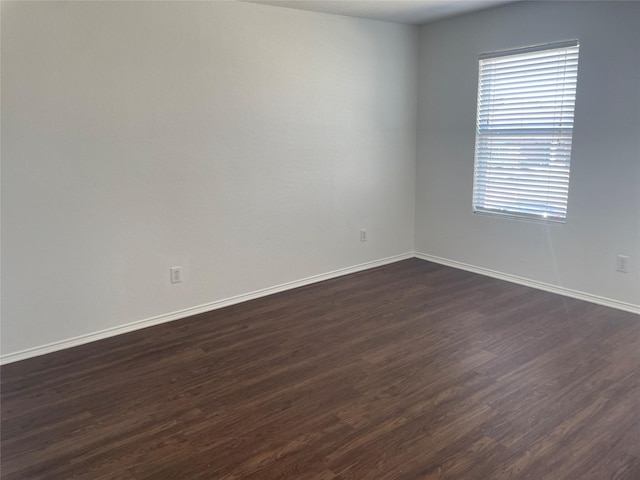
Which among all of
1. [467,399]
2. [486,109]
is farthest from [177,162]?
[486,109]

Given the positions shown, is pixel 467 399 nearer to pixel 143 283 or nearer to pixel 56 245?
pixel 143 283

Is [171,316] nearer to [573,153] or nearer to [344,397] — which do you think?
[344,397]

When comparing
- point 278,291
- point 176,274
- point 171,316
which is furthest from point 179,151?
point 278,291

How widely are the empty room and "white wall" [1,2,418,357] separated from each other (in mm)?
16

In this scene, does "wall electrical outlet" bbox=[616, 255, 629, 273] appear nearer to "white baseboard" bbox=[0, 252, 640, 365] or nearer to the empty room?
the empty room

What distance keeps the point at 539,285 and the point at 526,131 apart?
127 cm

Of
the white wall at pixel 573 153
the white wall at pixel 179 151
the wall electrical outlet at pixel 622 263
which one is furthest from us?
the wall electrical outlet at pixel 622 263

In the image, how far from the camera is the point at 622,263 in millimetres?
3387

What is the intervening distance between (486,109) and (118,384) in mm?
3558

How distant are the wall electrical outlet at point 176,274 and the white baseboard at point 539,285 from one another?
2546 millimetres

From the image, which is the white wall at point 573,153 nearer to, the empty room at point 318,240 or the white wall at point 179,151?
the empty room at point 318,240

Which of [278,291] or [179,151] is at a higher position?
[179,151]

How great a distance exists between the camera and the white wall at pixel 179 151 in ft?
9.00

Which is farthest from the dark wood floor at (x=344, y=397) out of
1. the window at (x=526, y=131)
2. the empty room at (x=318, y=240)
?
the window at (x=526, y=131)
